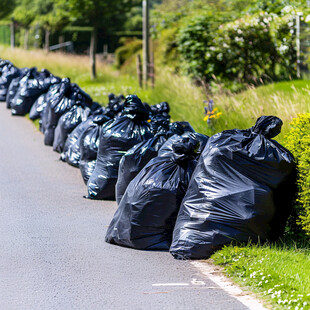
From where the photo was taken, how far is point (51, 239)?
20.5 ft

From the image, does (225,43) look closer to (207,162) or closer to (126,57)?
(207,162)

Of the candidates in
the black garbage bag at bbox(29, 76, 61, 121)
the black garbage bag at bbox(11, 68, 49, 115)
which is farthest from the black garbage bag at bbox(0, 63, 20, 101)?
the black garbage bag at bbox(29, 76, 61, 121)

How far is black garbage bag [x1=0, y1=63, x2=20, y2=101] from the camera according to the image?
17125mm

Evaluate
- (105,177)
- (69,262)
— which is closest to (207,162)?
(69,262)

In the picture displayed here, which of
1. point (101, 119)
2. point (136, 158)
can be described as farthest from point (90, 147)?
point (136, 158)

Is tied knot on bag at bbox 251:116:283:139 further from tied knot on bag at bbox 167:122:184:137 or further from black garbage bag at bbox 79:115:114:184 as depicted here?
black garbage bag at bbox 79:115:114:184

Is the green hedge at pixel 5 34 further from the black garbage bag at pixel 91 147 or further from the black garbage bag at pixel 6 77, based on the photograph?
the black garbage bag at pixel 91 147

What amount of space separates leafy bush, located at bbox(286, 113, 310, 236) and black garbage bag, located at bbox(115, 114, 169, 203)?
1572 millimetres

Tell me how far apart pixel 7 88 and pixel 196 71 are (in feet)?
15.2

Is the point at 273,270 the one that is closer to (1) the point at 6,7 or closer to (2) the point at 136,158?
(2) the point at 136,158

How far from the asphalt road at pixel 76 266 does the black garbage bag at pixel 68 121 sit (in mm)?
2253

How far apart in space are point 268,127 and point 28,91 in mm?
9611

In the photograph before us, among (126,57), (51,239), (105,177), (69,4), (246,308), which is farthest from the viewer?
(126,57)

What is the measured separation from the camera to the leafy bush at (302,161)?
5566 mm
